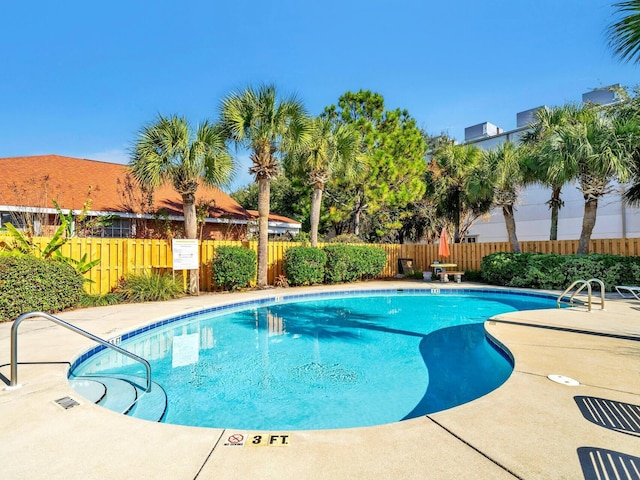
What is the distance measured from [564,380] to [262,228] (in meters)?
11.3

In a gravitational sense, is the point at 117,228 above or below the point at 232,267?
above

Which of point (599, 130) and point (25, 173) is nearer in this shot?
point (599, 130)

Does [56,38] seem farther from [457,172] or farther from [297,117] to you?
[457,172]

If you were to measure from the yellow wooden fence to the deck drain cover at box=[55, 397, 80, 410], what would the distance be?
8391mm

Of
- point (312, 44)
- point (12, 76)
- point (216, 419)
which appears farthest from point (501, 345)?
point (12, 76)

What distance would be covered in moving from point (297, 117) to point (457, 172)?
33.3 feet

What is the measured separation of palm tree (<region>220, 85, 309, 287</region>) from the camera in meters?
12.8

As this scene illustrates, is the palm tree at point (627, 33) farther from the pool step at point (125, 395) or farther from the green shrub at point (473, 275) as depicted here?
the green shrub at point (473, 275)

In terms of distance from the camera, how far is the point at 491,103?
71.1 ft

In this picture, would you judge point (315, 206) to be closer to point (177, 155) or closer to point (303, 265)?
point (303, 265)

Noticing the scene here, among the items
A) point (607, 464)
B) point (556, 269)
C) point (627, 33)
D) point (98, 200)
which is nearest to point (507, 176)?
point (556, 269)

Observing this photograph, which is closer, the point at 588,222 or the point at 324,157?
the point at 588,222

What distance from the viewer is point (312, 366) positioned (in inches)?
222

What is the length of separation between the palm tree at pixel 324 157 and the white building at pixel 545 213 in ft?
30.8
